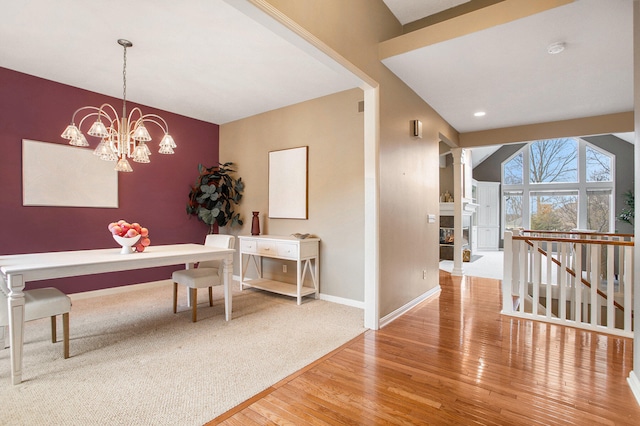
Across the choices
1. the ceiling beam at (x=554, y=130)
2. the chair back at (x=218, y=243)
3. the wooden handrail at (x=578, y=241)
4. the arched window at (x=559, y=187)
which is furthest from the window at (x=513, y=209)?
the chair back at (x=218, y=243)

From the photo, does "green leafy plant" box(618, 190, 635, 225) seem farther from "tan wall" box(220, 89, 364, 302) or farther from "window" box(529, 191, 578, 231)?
"tan wall" box(220, 89, 364, 302)

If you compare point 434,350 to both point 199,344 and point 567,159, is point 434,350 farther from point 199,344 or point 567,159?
point 567,159

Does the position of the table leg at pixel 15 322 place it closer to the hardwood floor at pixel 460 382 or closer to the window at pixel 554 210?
the hardwood floor at pixel 460 382

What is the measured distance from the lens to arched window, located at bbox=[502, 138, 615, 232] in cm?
898

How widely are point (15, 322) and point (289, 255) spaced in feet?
8.20

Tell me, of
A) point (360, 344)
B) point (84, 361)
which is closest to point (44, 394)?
point (84, 361)

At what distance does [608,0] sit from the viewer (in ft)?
7.09

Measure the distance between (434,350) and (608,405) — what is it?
1051 millimetres

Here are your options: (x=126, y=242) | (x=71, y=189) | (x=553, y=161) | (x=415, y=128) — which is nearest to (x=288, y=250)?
(x=126, y=242)

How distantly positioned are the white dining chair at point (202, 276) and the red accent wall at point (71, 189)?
60.9 inches

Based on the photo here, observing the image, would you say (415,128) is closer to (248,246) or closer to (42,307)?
(248,246)

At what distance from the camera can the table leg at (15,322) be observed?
203cm

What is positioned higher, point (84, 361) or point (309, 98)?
point (309, 98)

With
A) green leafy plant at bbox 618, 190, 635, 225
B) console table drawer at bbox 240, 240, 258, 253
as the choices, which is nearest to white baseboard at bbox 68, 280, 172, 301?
console table drawer at bbox 240, 240, 258, 253
